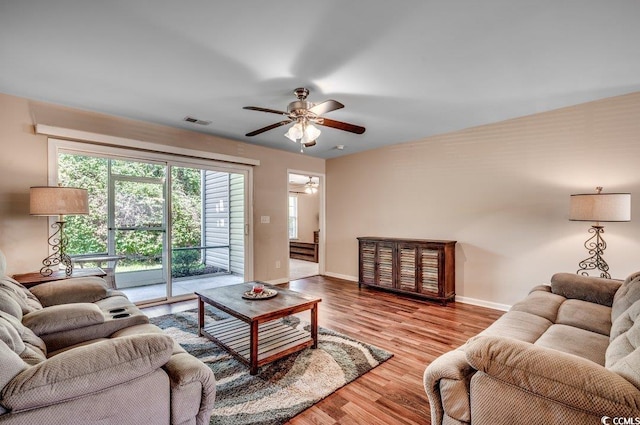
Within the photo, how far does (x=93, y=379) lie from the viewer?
3.67 ft

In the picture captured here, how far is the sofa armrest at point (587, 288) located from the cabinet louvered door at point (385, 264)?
216 centimetres

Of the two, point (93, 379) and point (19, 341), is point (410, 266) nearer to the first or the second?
point (93, 379)

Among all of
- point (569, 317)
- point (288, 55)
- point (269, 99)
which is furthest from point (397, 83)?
point (569, 317)

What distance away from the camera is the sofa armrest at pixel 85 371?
3.27ft

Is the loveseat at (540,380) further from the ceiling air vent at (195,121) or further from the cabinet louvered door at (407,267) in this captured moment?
the ceiling air vent at (195,121)

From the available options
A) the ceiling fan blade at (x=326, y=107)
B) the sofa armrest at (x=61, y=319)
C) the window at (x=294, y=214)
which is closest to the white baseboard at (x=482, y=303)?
the ceiling fan blade at (x=326, y=107)

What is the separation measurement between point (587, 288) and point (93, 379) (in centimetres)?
342

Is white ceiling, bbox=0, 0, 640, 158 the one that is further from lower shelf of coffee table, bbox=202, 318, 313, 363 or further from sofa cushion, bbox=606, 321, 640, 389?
lower shelf of coffee table, bbox=202, 318, 313, 363

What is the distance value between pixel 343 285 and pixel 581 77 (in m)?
4.12

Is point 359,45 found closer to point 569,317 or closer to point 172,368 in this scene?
point 172,368

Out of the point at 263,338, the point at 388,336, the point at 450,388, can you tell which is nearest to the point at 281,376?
the point at 263,338

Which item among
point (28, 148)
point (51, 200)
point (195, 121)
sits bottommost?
point (51, 200)

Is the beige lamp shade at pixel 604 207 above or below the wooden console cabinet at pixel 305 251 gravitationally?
above

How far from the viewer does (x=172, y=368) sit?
1.37 m
